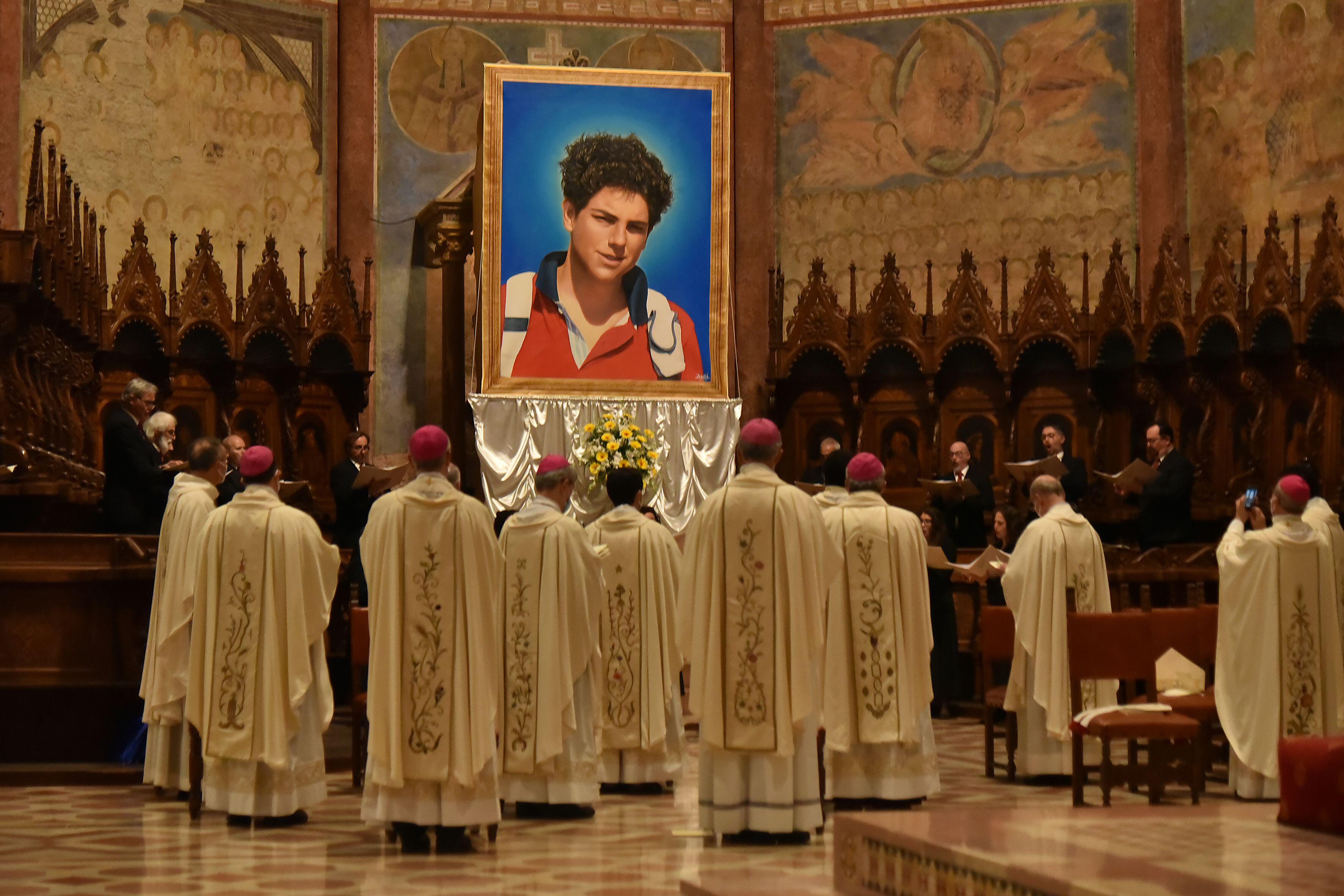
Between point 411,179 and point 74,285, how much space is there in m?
5.38

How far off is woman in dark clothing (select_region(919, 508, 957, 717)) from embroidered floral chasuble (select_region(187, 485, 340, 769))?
18.4ft

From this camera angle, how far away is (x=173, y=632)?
346 inches

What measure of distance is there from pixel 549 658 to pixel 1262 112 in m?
10.3

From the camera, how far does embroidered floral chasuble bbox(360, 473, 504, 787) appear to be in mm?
7273

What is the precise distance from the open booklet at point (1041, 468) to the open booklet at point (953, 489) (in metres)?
0.33

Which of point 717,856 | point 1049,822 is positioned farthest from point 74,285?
point 1049,822

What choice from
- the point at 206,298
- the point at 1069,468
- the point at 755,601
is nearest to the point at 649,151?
the point at 206,298

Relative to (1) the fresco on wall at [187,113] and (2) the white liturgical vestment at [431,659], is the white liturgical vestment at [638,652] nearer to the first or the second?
(2) the white liturgical vestment at [431,659]

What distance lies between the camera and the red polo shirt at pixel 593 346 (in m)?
16.0

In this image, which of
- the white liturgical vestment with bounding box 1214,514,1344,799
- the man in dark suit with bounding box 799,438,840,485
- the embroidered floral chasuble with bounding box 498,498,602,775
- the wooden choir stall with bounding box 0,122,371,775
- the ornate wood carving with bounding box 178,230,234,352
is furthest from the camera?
the ornate wood carving with bounding box 178,230,234,352

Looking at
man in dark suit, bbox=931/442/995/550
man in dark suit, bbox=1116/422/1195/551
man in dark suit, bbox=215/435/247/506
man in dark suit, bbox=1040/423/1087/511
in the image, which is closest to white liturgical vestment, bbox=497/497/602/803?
man in dark suit, bbox=215/435/247/506

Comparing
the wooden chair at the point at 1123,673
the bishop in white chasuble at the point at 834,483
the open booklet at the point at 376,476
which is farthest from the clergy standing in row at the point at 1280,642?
the open booklet at the point at 376,476

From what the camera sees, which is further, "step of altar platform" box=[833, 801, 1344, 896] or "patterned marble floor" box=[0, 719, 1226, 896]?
"patterned marble floor" box=[0, 719, 1226, 896]

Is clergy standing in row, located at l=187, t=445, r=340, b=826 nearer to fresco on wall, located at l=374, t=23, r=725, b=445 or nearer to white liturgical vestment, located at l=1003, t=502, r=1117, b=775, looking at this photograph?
white liturgical vestment, located at l=1003, t=502, r=1117, b=775
